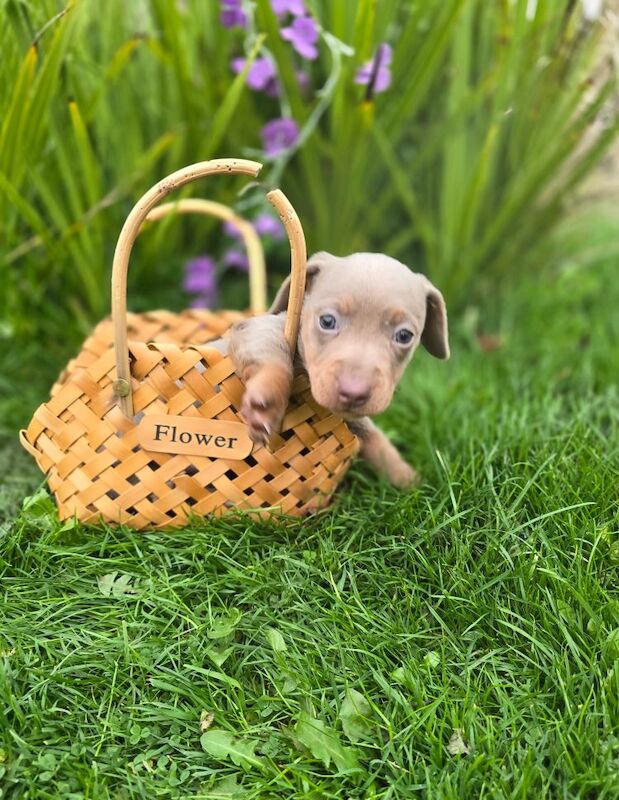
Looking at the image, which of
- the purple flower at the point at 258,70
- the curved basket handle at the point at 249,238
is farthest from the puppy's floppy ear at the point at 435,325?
the purple flower at the point at 258,70

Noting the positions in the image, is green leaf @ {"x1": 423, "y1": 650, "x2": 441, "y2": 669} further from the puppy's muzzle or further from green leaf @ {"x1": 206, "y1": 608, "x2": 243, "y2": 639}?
the puppy's muzzle

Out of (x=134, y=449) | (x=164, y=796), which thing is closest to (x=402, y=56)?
(x=134, y=449)

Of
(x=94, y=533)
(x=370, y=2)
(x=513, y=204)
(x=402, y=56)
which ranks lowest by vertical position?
(x=94, y=533)

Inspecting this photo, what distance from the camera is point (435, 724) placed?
127 cm

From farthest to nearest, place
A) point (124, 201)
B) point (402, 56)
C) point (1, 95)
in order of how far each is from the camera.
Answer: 1. point (124, 201)
2. point (402, 56)
3. point (1, 95)

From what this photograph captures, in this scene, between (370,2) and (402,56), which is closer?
(370,2)

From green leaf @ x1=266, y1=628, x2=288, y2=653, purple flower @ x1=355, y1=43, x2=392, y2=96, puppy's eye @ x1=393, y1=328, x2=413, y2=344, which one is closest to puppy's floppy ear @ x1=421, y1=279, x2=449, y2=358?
puppy's eye @ x1=393, y1=328, x2=413, y2=344

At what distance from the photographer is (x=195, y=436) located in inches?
64.0

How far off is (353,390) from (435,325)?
16.5 inches

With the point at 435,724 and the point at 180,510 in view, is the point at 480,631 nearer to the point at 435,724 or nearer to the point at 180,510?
the point at 435,724

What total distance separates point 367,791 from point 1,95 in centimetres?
187

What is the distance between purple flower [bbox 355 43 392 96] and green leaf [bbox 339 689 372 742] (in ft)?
5.52

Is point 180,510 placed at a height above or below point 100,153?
below

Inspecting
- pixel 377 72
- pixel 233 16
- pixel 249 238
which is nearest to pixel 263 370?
pixel 249 238
